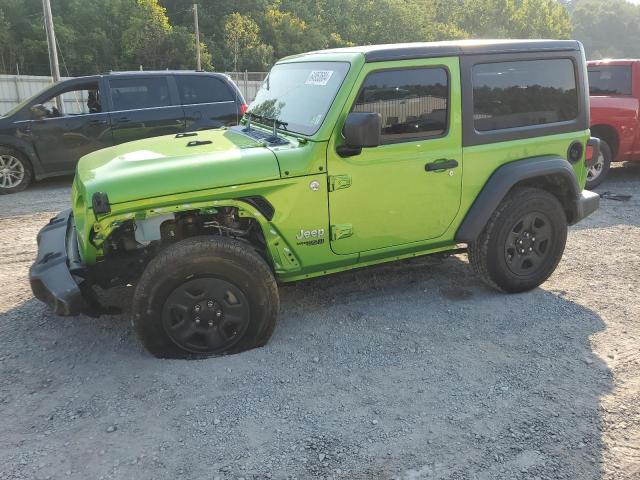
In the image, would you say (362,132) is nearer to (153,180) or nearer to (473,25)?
(153,180)

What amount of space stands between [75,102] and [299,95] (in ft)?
19.7

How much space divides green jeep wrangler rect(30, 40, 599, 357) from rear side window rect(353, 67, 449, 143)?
1 cm

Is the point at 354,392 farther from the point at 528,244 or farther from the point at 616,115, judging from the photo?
the point at 616,115

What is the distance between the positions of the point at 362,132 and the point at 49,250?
2.31 metres

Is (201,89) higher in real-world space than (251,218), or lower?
higher

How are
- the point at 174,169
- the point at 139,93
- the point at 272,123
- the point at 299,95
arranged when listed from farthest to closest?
the point at 139,93
the point at 272,123
the point at 299,95
the point at 174,169

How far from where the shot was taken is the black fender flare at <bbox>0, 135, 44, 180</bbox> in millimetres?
8193

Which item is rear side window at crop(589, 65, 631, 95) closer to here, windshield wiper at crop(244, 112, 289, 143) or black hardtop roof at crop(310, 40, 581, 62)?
black hardtop roof at crop(310, 40, 581, 62)

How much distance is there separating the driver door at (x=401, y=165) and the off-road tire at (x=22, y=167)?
6649 mm

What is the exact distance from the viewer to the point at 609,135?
8477 mm

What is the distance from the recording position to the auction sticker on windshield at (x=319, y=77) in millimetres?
3900

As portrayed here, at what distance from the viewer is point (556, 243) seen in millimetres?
4629

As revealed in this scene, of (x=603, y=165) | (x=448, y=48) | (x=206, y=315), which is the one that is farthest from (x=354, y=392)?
(x=603, y=165)

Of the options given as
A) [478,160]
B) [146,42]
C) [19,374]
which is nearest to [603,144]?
[478,160]
